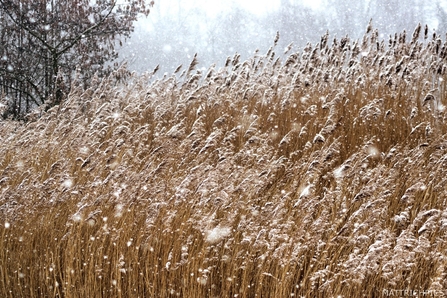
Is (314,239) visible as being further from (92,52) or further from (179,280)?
(92,52)

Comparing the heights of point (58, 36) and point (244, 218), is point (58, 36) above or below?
above

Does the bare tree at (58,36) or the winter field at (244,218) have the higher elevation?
the bare tree at (58,36)

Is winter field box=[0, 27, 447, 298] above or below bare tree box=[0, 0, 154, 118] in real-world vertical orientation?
below

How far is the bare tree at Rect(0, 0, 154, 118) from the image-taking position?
8695 millimetres

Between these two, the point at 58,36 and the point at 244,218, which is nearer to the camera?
the point at 244,218

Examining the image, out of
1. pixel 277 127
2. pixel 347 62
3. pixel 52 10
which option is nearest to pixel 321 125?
pixel 277 127

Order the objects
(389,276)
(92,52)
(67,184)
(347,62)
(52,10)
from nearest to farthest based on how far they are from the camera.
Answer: (389,276), (67,184), (347,62), (52,10), (92,52)

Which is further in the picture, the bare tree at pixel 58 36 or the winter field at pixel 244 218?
the bare tree at pixel 58 36

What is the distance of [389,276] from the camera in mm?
1928

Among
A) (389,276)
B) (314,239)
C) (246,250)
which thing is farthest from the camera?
(246,250)

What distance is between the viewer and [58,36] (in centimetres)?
904

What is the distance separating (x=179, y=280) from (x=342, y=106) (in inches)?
113

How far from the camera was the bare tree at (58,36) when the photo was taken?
28.5ft

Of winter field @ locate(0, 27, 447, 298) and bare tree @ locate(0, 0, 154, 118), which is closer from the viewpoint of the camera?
winter field @ locate(0, 27, 447, 298)
